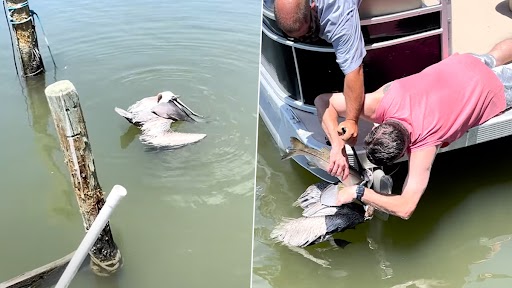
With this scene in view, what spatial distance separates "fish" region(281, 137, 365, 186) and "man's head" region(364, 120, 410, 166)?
1.33ft

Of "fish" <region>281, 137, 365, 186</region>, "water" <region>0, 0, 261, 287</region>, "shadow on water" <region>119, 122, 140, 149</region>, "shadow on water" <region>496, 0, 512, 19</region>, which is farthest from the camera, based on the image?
"shadow on water" <region>119, 122, 140, 149</region>

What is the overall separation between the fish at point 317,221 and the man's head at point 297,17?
43.2 inches

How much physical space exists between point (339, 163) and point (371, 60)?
2.75 feet

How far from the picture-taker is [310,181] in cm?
513

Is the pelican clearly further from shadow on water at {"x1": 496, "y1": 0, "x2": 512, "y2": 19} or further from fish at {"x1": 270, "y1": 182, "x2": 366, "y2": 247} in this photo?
shadow on water at {"x1": 496, "y1": 0, "x2": 512, "y2": 19}

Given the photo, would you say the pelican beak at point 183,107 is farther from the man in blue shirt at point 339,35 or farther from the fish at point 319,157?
the man in blue shirt at point 339,35

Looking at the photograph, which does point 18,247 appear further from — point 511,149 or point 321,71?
point 511,149

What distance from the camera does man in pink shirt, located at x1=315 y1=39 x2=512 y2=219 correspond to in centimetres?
380

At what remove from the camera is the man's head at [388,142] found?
371 cm

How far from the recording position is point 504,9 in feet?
18.9

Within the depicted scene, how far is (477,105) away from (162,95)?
359 cm

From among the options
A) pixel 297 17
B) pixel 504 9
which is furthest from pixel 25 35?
pixel 504 9

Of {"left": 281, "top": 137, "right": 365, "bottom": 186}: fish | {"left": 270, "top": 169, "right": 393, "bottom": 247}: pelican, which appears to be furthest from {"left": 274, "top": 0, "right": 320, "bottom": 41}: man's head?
{"left": 270, "top": 169, "right": 393, "bottom": 247}: pelican

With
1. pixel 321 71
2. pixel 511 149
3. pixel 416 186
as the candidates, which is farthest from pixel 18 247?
pixel 511 149
